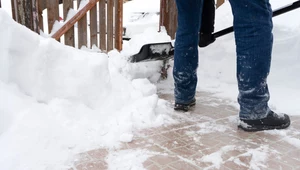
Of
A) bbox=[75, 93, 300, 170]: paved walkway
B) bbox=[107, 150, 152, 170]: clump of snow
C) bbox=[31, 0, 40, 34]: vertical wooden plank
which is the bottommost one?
bbox=[75, 93, 300, 170]: paved walkway

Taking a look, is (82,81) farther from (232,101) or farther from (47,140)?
(232,101)

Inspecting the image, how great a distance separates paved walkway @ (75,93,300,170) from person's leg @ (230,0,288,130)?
0.15 meters

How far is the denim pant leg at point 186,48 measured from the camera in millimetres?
1735

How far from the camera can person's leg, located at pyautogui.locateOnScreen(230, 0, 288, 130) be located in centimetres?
138

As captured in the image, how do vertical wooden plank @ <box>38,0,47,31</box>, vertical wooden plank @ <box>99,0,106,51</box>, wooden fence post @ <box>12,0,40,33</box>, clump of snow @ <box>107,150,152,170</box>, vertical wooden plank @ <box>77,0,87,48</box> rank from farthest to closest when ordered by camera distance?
1. vertical wooden plank @ <box>99,0,106,51</box>
2. vertical wooden plank @ <box>77,0,87,48</box>
3. vertical wooden plank @ <box>38,0,47,31</box>
4. wooden fence post @ <box>12,0,40,33</box>
5. clump of snow @ <box>107,150,152,170</box>

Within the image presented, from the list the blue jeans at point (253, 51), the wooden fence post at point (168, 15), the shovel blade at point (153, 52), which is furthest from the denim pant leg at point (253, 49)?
the wooden fence post at point (168, 15)

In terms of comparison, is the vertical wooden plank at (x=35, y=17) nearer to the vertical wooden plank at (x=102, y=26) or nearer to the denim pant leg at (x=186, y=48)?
the vertical wooden plank at (x=102, y=26)

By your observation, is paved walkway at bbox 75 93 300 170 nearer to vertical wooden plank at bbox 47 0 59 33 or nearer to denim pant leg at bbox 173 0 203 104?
denim pant leg at bbox 173 0 203 104

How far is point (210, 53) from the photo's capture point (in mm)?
2785

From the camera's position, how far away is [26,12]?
204 centimetres

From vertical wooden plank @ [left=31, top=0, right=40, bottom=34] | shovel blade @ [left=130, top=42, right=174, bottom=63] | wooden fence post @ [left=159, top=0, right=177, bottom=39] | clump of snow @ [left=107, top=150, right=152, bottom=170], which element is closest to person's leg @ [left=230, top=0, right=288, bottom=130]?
clump of snow @ [left=107, top=150, right=152, bottom=170]

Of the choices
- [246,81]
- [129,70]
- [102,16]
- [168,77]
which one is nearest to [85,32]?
[102,16]

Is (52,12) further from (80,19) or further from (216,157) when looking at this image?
(216,157)

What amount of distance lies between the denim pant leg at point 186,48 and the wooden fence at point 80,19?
99 cm
